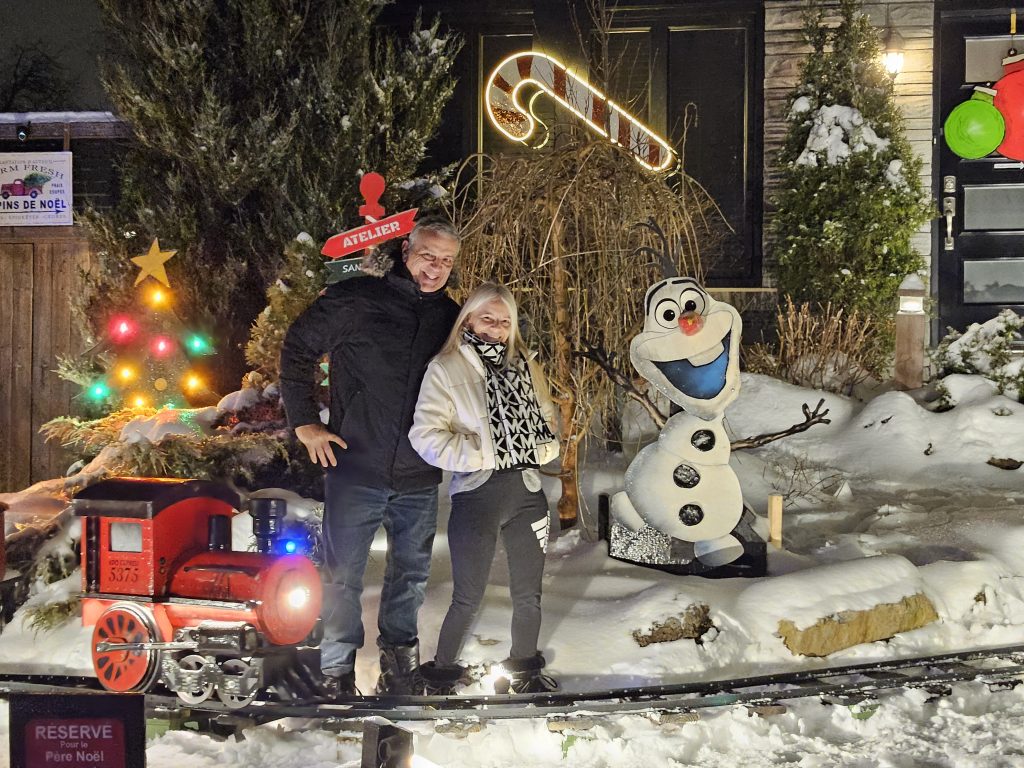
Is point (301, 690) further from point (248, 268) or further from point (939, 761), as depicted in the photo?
point (248, 268)

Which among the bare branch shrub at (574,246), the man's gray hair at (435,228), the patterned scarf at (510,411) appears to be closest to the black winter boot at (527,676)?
the patterned scarf at (510,411)

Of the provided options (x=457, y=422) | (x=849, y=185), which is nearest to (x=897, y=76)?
(x=849, y=185)

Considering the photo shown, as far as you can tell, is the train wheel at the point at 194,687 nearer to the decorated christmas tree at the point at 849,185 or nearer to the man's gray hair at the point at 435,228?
the man's gray hair at the point at 435,228

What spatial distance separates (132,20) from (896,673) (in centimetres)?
815

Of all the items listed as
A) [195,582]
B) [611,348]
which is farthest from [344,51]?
[195,582]

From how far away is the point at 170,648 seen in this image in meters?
3.06

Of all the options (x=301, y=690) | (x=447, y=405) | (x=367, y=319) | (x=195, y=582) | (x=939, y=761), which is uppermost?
(x=367, y=319)


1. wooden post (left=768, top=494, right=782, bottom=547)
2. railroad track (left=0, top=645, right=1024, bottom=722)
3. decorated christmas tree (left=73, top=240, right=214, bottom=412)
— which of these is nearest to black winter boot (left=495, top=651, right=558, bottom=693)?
railroad track (left=0, top=645, right=1024, bottom=722)

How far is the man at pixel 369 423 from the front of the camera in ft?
11.6

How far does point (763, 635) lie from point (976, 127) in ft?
24.0

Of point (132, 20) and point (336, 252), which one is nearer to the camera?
point (336, 252)

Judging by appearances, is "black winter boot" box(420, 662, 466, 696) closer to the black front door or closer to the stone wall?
the stone wall

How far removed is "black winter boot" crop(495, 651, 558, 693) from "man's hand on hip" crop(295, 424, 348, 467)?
41.9 inches

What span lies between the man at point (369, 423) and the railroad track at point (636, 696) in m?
0.20
